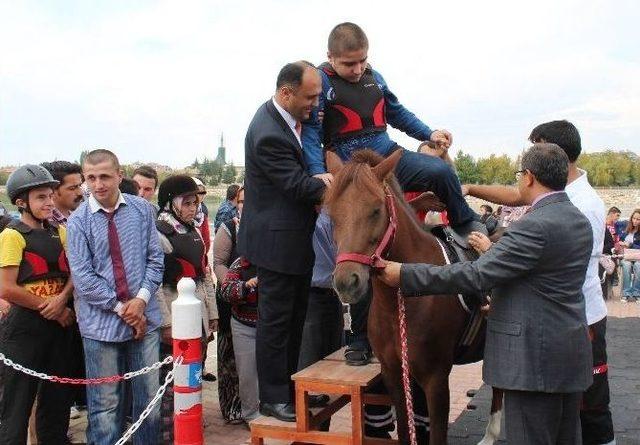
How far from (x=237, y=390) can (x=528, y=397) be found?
375cm

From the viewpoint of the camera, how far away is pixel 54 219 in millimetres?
5242

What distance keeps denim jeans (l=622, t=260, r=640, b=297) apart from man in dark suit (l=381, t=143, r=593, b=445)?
1346cm

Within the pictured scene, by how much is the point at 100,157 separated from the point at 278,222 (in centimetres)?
141

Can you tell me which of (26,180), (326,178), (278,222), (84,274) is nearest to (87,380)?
(84,274)

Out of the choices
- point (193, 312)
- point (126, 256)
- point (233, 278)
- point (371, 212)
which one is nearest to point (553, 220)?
point (371, 212)

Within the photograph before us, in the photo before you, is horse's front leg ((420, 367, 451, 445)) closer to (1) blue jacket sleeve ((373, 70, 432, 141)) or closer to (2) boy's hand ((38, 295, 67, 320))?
(1) blue jacket sleeve ((373, 70, 432, 141))

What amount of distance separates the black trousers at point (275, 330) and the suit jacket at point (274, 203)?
10cm

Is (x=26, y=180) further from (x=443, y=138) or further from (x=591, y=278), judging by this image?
(x=591, y=278)

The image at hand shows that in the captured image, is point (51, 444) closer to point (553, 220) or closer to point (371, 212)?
point (371, 212)

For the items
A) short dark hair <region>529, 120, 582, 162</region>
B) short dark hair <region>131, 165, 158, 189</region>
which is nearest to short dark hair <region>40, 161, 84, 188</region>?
short dark hair <region>131, 165, 158, 189</region>

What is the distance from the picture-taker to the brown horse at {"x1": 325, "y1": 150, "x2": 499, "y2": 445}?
3.36 metres

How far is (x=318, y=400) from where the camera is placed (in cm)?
478

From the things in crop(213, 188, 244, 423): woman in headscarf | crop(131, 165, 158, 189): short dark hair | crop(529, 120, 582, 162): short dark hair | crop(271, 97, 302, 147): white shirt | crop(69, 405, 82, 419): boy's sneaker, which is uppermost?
crop(271, 97, 302, 147): white shirt

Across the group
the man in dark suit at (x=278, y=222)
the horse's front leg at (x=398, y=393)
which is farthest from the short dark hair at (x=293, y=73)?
the horse's front leg at (x=398, y=393)
